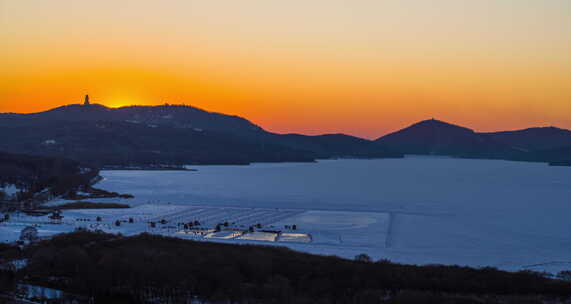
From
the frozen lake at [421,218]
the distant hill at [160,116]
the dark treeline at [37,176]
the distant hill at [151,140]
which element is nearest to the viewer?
the frozen lake at [421,218]

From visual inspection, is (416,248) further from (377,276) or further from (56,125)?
(56,125)

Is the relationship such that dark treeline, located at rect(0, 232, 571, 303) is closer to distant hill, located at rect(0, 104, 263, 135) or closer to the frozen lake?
the frozen lake

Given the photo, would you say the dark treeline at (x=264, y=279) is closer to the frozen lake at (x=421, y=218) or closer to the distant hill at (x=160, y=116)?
the frozen lake at (x=421, y=218)

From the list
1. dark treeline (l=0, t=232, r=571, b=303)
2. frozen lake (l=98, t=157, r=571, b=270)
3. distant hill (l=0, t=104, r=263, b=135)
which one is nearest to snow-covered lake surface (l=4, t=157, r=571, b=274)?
frozen lake (l=98, t=157, r=571, b=270)

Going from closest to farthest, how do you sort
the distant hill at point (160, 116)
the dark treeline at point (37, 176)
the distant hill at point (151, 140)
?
1. the dark treeline at point (37, 176)
2. the distant hill at point (151, 140)
3. the distant hill at point (160, 116)

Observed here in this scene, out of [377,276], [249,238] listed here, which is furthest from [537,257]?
[249,238]

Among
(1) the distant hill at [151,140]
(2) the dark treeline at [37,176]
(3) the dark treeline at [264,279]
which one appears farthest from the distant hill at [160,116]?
(3) the dark treeline at [264,279]

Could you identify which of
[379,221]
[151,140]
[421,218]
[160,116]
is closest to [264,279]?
[379,221]
